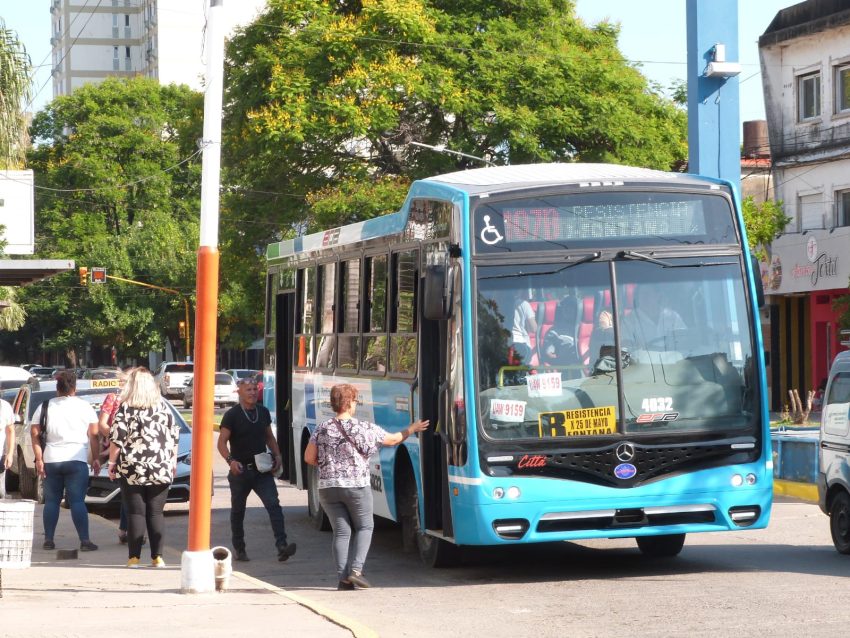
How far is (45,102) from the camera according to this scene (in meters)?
80.1

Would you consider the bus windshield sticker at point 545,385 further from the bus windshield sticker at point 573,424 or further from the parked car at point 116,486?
the parked car at point 116,486

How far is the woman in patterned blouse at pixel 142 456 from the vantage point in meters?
12.5

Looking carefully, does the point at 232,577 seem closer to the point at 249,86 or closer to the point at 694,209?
the point at 694,209

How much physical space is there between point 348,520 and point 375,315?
108 inches

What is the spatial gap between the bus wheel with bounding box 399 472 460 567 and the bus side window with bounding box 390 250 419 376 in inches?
37.6

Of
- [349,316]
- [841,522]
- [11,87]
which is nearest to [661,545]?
[841,522]

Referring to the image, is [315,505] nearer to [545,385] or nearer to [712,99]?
[545,385]

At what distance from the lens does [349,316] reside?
14.9 m

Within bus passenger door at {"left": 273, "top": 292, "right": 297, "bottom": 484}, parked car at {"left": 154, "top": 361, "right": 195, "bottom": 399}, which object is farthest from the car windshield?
bus passenger door at {"left": 273, "top": 292, "right": 297, "bottom": 484}

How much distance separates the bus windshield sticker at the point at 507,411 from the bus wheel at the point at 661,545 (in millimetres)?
2312

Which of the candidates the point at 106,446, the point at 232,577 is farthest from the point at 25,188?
the point at 232,577

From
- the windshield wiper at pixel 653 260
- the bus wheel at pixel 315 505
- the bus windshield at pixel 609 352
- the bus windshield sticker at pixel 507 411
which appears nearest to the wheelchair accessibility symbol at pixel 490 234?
the bus windshield at pixel 609 352

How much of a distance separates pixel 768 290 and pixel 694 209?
28601 millimetres

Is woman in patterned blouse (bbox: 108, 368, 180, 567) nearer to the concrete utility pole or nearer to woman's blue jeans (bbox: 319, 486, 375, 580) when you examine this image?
the concrete utility pole
